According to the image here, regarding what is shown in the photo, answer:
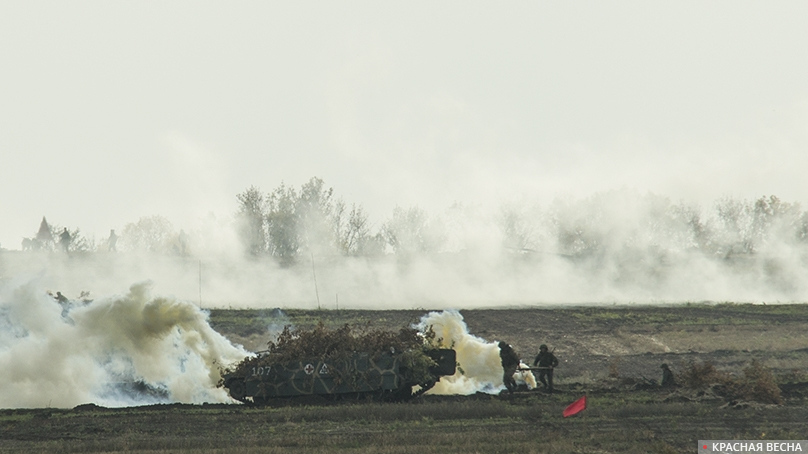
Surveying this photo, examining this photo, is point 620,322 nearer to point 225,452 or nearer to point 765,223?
point 225,452

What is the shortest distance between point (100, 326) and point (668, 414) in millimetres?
18462

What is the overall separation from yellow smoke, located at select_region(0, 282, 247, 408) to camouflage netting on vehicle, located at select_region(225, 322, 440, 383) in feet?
12.2

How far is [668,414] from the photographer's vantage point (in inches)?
848

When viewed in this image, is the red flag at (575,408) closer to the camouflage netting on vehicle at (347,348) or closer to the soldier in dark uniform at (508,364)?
the camouflage netting on vehicle at (347,348)

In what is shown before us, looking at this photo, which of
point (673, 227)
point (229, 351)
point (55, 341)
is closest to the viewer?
point (55, 341)

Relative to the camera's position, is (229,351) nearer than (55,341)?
No

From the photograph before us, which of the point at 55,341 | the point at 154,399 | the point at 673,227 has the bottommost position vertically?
the point at 154,399

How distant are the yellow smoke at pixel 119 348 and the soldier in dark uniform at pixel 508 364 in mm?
9283

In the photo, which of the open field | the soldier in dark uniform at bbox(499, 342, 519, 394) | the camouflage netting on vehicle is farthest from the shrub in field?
the camouflage netting on vehicle

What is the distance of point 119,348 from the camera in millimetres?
30062

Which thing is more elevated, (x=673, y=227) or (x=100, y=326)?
(x=673, y=227)

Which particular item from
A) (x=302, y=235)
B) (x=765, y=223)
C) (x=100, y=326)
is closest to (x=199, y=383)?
(x=100, y=326)

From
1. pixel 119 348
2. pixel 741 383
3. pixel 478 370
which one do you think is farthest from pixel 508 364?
pixel 119 348

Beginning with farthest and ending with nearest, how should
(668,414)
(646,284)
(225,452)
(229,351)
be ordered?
1. (646,284)
2. (229,351)
3. (668,414)
4. (225,452)
